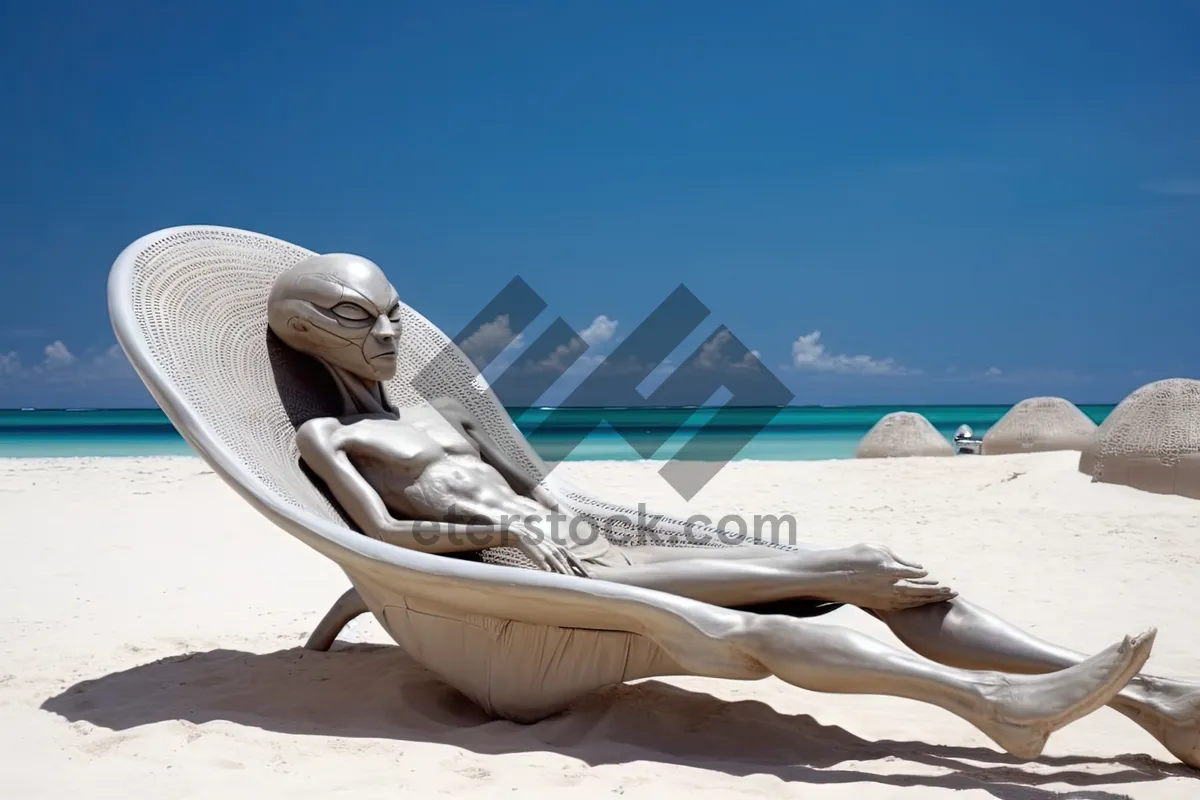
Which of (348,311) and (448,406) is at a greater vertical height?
(348,311)

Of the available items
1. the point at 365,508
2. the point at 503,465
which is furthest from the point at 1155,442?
the point at 365,508

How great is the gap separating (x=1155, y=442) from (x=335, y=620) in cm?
833

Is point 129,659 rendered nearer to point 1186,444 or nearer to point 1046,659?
point 1046,659

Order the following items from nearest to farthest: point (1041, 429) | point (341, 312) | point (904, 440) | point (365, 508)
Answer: point (365, 508), point (341, 312), point (1041, 429), point (904, 440)

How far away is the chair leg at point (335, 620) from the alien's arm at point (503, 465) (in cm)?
89

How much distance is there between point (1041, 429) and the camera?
585 inches

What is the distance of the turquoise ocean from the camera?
28625 millimetres

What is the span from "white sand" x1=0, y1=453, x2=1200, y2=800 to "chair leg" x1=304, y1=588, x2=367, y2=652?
0.08 metres

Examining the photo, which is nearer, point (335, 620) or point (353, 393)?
point (353, 393)

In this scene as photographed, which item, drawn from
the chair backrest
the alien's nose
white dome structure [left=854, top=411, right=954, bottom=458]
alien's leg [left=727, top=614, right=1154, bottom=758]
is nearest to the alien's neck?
the chair backrest

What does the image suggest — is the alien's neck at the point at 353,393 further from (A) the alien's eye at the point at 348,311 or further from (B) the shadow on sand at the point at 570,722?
(B) the shadow on sand at the point at 570,722

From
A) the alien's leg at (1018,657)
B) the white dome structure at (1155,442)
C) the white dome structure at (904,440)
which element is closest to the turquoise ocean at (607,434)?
the white dome structure at (904,440)

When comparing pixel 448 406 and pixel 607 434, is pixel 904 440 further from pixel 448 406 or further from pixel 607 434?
pixel 607 434

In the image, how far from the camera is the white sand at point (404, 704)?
2.89m
